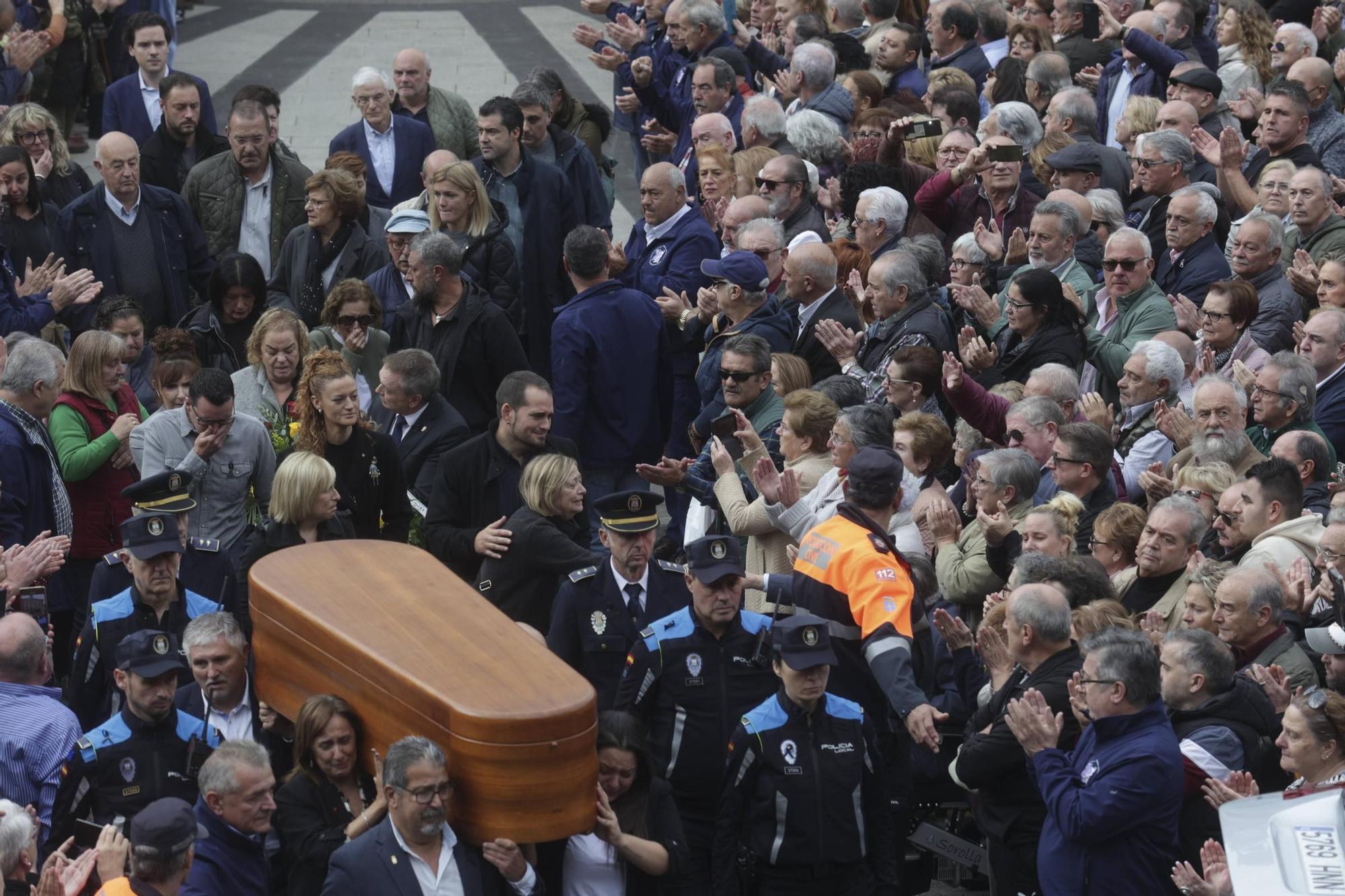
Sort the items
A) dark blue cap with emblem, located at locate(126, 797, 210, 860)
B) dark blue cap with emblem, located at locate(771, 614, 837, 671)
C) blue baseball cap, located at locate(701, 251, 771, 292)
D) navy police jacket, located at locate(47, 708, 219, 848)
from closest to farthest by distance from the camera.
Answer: dark blue cap with emblem, located at locate(126, 797, 210, 860)
dark blue cap with emblem, located at locate(771, 614, 837, 671)
navy police jacket, located at locate(47, 708, 219, 848)
blue baseball cap, located at locate(701, 251, 771, 292)

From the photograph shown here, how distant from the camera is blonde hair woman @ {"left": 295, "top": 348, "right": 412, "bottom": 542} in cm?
764

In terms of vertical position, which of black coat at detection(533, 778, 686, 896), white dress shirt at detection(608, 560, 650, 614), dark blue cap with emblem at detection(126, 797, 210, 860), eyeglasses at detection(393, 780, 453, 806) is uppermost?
eyeglasses at detection(393, 780, 453, 806)

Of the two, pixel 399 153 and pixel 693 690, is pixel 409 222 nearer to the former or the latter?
pixel 399 153

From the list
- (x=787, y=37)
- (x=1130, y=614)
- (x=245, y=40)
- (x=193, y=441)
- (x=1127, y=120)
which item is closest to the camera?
(x=1130, y=614)

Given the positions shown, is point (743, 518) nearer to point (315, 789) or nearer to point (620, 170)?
point (315, 789)

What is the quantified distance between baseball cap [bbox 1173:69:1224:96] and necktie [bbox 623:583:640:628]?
215 inches

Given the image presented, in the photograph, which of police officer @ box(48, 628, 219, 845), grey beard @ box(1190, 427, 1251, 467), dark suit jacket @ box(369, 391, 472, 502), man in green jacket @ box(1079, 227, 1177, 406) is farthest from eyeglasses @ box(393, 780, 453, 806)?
man in green jacket @ box(1079, 227, 1177, 406)

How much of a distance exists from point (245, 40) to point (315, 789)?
49.1ft

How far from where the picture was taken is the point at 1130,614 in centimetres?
625

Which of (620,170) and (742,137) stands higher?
(742,137)

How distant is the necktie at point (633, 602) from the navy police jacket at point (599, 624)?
0.01 metres

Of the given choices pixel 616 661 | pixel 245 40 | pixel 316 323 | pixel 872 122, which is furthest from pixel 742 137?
pixel 245 40

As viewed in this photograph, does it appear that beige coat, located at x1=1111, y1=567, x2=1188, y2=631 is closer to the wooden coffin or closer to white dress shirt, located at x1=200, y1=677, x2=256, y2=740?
the wooden coffin

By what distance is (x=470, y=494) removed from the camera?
7523mm
